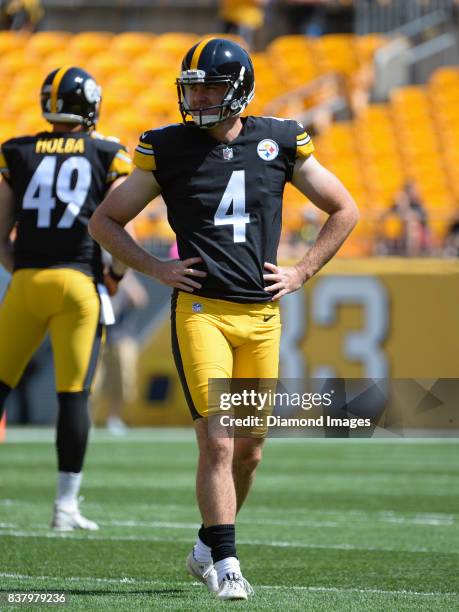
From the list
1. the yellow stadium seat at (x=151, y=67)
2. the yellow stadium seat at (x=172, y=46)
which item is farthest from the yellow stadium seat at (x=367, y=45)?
the yellow stadium seat at (x=151, y=67)

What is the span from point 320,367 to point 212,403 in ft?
29.6

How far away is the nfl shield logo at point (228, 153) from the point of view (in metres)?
4.52

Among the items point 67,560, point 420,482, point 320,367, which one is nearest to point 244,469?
point 67,560

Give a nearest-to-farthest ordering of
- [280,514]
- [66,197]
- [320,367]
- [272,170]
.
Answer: [272,170], [66,197], [280,514], [320,367]

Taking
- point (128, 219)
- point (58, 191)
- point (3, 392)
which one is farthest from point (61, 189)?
point (128, 219)

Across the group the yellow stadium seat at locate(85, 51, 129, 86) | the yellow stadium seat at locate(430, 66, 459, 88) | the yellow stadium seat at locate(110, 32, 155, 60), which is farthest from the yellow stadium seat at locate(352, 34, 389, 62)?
the yellow stadium seat at locate(85, 51, 129, 86)

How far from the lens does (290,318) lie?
13.4 meters

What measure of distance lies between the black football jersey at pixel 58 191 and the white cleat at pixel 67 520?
108 cm

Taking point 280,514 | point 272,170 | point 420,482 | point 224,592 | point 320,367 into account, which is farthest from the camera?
point 320,367

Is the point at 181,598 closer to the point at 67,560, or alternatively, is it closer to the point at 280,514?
the point at 67,560

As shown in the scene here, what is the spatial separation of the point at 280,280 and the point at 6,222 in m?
2.06

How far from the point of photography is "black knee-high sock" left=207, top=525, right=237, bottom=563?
4.31 meters

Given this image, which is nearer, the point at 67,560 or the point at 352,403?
the point at 352,403

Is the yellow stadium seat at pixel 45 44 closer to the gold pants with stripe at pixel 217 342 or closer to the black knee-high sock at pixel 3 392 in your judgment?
the black knee-high sock at pixel 3 392
